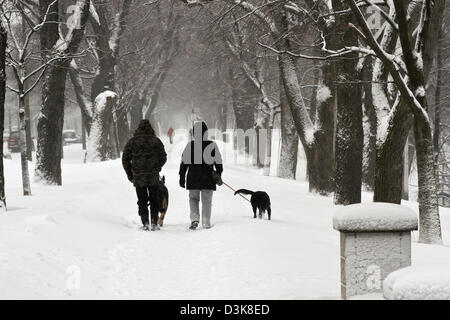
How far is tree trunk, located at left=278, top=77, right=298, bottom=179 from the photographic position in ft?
77.6

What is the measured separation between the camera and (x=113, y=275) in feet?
24.2

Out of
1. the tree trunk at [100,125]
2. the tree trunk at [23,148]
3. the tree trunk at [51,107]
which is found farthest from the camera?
the tree trunk at [100,125]

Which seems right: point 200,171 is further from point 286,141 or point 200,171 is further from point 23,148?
point 286,141

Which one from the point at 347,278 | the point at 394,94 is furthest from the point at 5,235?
the point at 394,94

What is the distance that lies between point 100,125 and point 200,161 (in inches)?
636

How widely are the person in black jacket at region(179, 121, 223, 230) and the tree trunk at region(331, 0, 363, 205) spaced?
16.0ft

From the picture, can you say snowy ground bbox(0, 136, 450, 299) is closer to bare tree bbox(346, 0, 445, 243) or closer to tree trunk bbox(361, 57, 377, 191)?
bare tree bbox(346, 0, 445, 243)

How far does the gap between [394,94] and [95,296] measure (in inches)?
406

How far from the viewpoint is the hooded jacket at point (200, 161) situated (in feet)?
35.7

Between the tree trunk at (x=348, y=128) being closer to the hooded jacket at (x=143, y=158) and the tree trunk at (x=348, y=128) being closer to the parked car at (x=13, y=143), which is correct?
the hooded jacket at (x=143, y=158)

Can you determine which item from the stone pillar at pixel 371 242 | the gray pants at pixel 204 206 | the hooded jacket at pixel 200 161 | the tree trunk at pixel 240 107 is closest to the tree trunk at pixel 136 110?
the tree trunk at pixel 240 107

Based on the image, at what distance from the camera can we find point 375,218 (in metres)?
5.30

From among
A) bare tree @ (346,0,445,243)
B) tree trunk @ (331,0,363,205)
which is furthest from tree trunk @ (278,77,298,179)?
bare tree @ (346,0,445,243)

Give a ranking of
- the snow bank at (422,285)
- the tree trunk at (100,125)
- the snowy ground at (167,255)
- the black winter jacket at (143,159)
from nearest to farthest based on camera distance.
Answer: the snow bank at (422,285)
the snowy ground at (167,255)
the black winter jacket at (143,159)
the tree trunk at (100,125)
